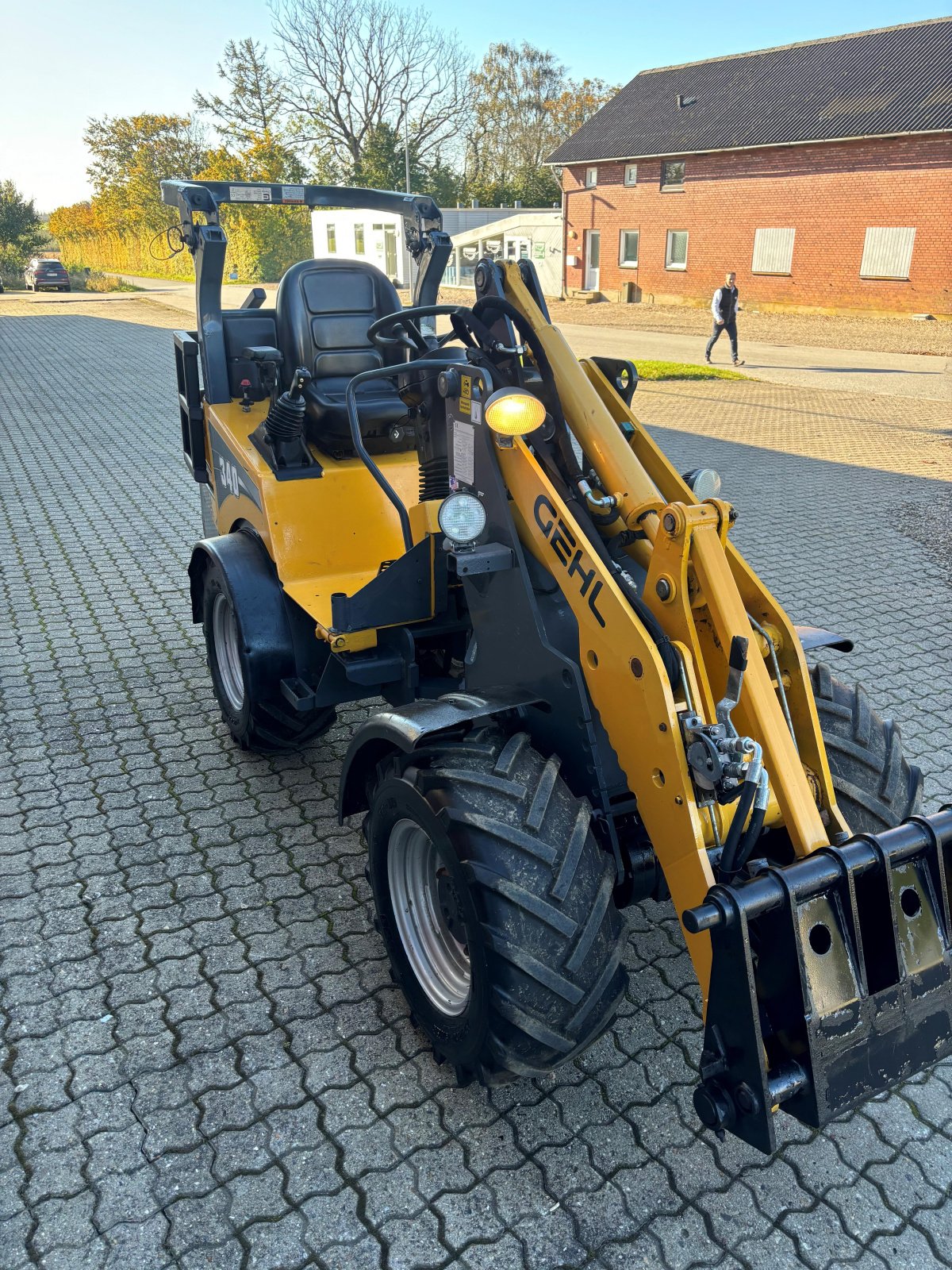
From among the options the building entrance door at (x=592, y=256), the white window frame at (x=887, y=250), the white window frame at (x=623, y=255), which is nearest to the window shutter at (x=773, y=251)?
the white window frame at (x=887, y=250)

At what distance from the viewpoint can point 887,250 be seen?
26.1 meters

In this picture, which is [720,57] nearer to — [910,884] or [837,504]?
[837,504]

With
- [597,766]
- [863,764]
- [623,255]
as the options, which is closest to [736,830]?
[597,766]

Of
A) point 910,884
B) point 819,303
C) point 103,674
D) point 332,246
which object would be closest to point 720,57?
point 819,303

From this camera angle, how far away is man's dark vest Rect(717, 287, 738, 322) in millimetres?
18625

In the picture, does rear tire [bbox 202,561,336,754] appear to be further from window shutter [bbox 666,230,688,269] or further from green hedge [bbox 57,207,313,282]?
window shutter [bbox 666,230,688,269]

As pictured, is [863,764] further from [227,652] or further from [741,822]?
[227,652]

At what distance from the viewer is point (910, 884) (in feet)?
7.73

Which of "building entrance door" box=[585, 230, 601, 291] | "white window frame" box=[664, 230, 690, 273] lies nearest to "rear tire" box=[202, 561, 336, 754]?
"white window frame" box=[664, 230, 690, 273]

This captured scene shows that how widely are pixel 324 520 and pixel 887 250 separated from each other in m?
26.5

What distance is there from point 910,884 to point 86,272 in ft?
169

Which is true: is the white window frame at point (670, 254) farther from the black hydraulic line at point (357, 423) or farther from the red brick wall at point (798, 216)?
the black hydraulic line at point (357, 423)

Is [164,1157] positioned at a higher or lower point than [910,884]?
lower

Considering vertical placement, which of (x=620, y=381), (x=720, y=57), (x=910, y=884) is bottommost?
(x=910, y=884)
